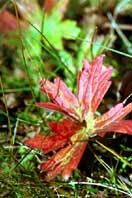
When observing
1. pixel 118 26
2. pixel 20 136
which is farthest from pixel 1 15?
pixel 20 136

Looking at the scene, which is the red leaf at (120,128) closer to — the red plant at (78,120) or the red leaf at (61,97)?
the red plant at (78,120)

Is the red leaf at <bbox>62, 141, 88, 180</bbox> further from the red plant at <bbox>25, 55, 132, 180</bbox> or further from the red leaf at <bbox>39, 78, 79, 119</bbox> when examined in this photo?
the red leaf at <bbox>39, 78, 79, 119</bbox>

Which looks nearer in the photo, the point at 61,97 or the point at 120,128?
the point at 120,128

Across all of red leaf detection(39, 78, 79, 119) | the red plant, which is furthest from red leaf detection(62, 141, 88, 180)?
red leaf detection(39, 78, 79, 119)

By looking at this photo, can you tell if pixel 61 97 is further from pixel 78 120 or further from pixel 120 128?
pixel 120 128

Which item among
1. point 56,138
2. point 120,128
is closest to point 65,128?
point 56,138

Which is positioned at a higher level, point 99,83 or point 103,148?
point 99,83

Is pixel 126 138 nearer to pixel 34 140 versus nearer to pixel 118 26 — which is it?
pixel 34 140

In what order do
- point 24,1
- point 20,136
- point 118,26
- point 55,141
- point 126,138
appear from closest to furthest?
point 55,141 < point 126,138 < point 20,136 < point 118,26 < point 24,1

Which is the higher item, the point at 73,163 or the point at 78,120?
the point at 78,120
